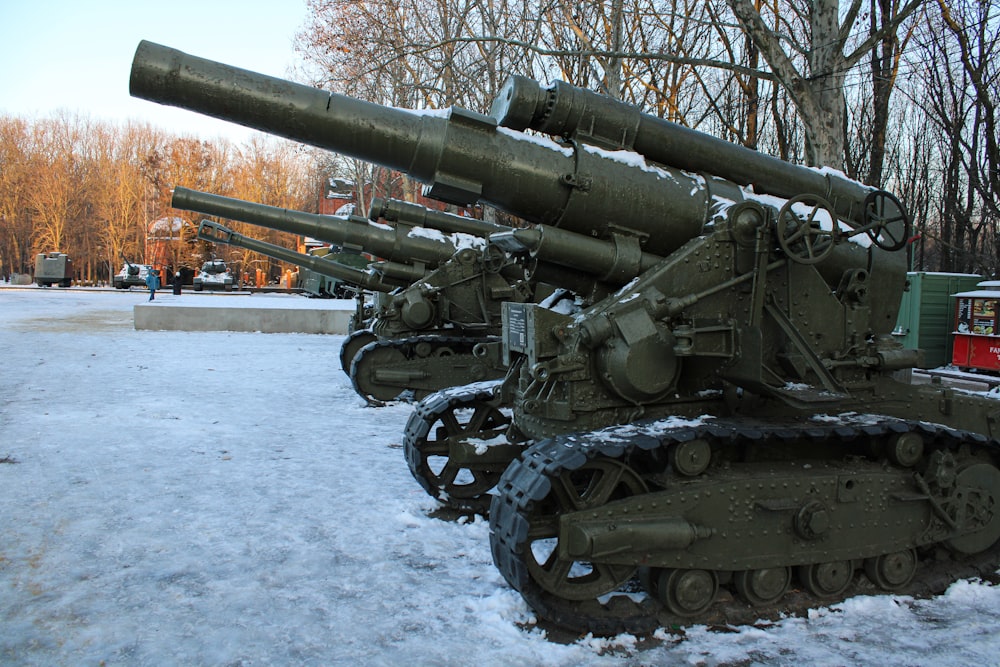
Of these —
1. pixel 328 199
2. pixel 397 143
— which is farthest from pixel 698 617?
pixel 328 199

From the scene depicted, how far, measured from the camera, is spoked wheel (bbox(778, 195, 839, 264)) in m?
4.39

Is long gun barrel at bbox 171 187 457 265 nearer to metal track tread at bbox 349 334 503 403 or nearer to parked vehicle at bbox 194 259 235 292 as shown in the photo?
metal track tread at bbox 349 334 503 403

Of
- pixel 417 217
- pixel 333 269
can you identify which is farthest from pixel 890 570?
pixel 333 269

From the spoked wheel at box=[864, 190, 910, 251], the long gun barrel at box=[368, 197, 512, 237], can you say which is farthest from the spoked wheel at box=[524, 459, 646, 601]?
the long gun barrel at box=[368, 197, 512, 237]

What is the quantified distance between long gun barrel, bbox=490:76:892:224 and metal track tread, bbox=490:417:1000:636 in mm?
1782

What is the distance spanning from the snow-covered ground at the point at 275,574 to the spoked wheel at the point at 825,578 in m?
0.11

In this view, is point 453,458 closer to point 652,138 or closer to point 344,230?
point 652,138

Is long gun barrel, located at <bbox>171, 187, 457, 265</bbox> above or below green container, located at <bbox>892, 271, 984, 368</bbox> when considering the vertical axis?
above

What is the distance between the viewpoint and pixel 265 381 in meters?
12.0

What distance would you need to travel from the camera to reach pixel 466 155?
4.50 m

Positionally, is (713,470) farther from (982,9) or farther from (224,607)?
(982,9)

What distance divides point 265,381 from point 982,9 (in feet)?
54.9

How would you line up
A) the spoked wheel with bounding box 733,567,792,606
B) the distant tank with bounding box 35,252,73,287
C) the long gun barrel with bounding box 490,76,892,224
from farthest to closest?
the distant tank with bounding box 35,252,73,287, the long gun barrel with bounding box 490,76,892,224, the spoked wheel with bounding box 733,567,792,606

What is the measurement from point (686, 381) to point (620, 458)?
74cm
